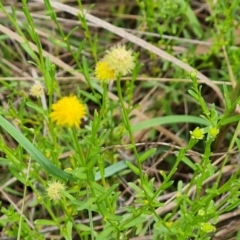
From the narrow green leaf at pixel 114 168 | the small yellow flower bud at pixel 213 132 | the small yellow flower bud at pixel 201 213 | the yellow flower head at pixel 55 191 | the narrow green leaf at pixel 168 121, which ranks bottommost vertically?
the narrow green leaf at pixel 114 168

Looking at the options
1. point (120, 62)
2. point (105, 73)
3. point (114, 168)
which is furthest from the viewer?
point (114, 168)

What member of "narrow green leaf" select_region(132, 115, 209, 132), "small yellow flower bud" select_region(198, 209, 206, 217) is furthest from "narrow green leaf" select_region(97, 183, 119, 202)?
"narrow green leaf" select_region(132, 115, 209, 132)

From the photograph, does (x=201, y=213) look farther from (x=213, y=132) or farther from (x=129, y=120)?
(x=129, y=120)

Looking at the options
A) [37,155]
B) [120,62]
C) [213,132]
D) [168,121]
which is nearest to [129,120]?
[168,121]

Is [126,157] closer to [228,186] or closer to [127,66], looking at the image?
[228,186]

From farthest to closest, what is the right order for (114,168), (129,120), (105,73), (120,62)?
(129,120), (114,168), (105,73), (120,62)

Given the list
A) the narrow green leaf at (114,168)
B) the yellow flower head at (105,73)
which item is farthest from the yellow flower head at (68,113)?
the narrow green leaf at (114,168)

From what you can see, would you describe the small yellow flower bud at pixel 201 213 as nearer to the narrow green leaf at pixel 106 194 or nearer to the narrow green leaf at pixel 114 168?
the narrow green leaf at pixel 106 194
